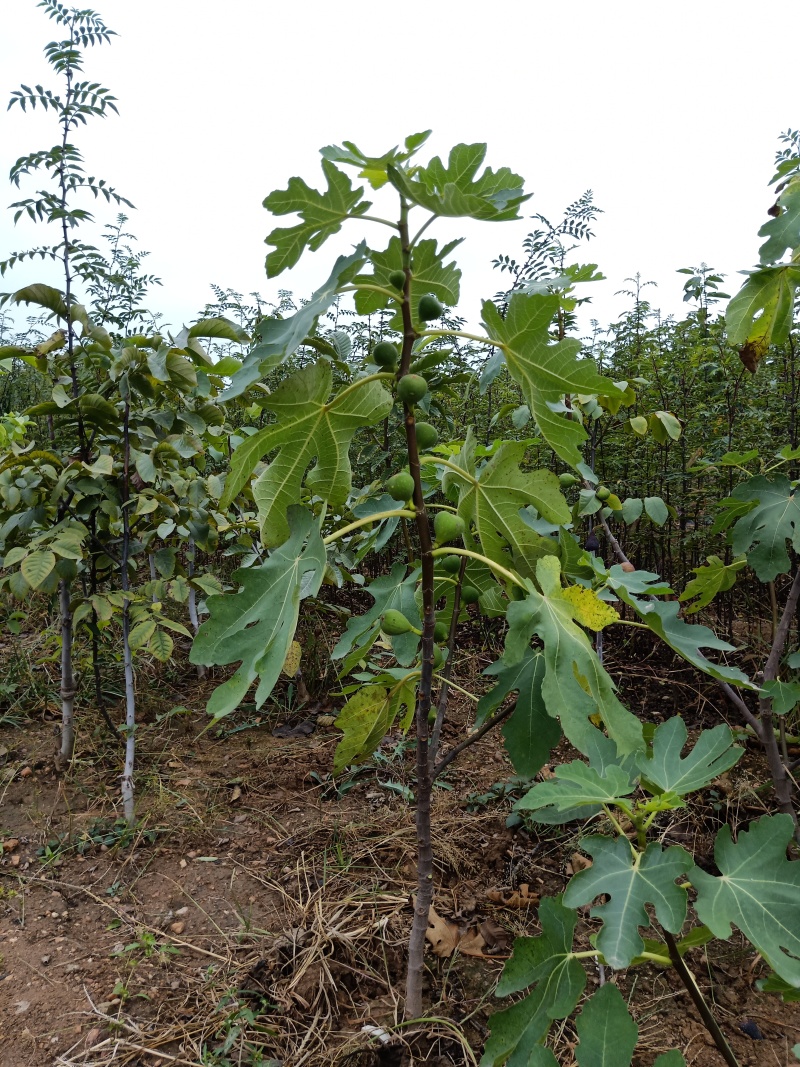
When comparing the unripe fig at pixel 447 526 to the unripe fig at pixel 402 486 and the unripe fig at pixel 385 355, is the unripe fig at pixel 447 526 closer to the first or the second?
the unripe fig at pixel 402 486

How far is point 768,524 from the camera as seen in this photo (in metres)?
1.81

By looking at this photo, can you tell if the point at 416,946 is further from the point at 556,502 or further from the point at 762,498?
the point at 762,498

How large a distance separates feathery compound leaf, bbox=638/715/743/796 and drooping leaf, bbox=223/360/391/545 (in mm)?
739

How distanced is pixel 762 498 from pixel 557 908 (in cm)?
128

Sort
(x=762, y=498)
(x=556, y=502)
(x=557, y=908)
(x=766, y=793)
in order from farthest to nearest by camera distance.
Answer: (x=766, y=793) → (x=762, y=498) → (x=556, y=502) → (x=557, y=908)

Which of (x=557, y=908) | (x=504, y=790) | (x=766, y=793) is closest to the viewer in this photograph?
(x=557, y=908)

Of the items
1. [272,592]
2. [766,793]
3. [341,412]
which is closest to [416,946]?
[272,592]

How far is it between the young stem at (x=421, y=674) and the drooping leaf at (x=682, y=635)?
37 cm

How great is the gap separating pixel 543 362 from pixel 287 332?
45 cm

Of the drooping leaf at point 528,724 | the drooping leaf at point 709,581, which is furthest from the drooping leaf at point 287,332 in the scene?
the drooping leaf at point 709,581

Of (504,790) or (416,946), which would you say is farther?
(504,790)

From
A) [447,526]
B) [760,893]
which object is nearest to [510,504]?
[447,526]

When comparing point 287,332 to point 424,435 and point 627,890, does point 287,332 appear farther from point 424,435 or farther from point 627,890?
point 627,890

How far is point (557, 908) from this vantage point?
3.70 ft
